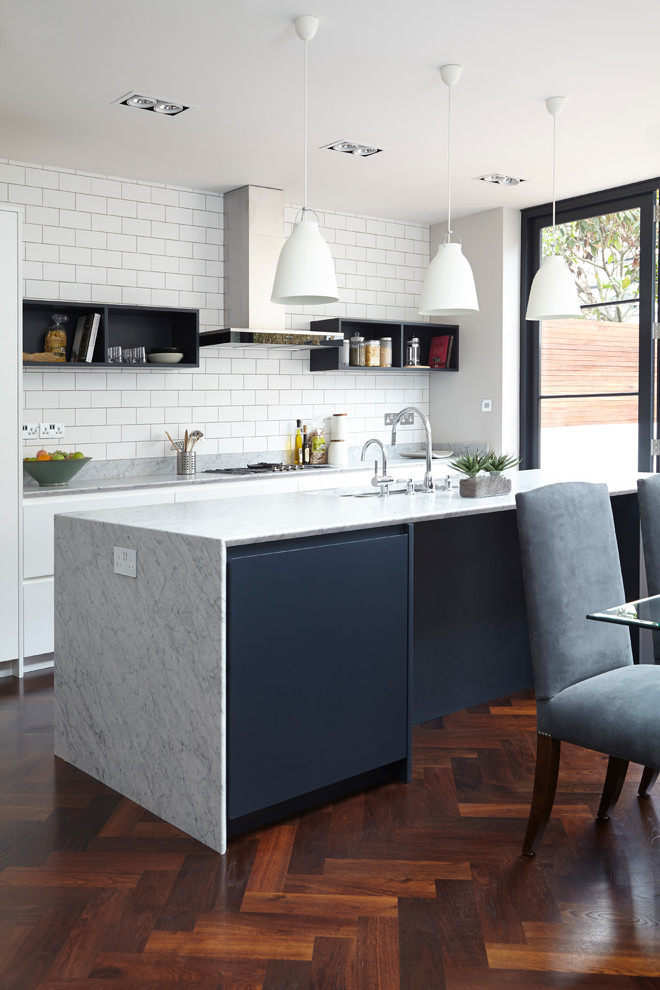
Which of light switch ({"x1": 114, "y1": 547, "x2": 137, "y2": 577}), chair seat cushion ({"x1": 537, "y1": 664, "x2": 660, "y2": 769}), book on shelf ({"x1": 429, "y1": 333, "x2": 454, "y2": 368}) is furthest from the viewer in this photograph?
book on shelf ({"x1": 429, "y1": 333, "x2": 454, "y2": 368})

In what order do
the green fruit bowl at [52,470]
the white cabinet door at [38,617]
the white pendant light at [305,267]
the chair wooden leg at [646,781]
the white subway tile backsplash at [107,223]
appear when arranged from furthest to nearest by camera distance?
the white subway tile backsplash at [107,223] < the green fruit bowl at [52,470] < the white cabinet door at [38,617] < the white pendant light at [305,267] < the chair wooden leg at [646,781]

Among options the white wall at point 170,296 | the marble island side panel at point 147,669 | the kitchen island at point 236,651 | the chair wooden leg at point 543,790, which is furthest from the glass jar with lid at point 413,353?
the chair wooden leg at point 543,790

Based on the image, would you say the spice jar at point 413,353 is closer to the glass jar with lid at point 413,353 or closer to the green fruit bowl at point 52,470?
the glass jar with lid at point 413,353

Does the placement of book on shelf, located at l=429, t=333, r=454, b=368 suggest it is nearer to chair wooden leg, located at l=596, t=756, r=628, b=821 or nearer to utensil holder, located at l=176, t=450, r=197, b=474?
utensil holder, located at l=176, t=450, r=197, b=474

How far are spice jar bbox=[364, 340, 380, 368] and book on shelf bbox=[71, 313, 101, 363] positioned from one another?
1.99m

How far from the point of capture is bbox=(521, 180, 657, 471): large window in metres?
5.73

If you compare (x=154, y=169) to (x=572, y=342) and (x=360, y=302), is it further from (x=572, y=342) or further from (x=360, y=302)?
(x=572, y=342)

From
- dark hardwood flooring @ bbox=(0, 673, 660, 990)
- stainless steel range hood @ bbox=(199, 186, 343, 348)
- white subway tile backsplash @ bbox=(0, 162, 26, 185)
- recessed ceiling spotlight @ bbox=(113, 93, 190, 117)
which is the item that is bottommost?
dark hardwood flooring @ bbox=(0, 673, 660, 990)

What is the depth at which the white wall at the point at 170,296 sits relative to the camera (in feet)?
16.8

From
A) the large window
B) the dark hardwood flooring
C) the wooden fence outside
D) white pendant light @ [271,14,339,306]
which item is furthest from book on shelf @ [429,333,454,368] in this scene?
the dark hardwood flooring

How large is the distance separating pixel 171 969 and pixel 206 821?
566mm

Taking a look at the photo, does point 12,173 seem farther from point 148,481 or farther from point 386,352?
point 386,352

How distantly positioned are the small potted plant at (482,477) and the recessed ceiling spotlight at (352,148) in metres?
2.13

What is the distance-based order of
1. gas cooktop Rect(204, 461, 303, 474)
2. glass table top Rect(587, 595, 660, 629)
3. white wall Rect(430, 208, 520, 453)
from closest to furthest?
glass table top Rect(587, 595, 660, 629)
gas cooktop Rect(204, 461, 303, 474)
white wall Rect(430, 208, 520, 453)
